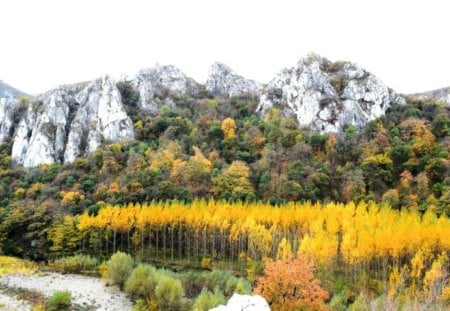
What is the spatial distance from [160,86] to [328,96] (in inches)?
2055

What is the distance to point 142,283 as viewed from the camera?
32812 mm

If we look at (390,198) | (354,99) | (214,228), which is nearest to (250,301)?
(214,228)

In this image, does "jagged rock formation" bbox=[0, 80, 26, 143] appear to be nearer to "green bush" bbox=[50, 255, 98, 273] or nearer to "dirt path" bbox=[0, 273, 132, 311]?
"green bush" bbox=[50, 255, 98, 273]

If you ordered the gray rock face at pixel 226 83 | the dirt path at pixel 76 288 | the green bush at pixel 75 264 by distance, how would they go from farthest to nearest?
1. the gray rock face at pixel 226 83
2. the green bush at pixel 75 264
3. the dirt path at pixel 76 288

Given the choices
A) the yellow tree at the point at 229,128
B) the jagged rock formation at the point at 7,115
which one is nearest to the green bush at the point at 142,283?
the yellow tree at the point at 229,128

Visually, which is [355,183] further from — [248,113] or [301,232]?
[248,113]

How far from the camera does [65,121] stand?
9512 cm

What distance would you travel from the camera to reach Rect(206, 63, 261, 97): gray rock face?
5017 inches

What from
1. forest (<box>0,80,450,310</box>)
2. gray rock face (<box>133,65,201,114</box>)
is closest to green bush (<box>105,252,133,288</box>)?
forest (<box>0,80,450,310</box>)

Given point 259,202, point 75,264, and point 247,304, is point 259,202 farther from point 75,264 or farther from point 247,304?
point 247,304

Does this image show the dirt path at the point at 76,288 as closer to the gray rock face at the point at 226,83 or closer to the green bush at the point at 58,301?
the green bush at the point at 58,301

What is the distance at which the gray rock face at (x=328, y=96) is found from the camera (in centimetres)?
8881

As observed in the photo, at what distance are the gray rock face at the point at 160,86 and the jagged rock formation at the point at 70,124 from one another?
10985mm

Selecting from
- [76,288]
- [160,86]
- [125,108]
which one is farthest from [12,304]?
[160,86]
